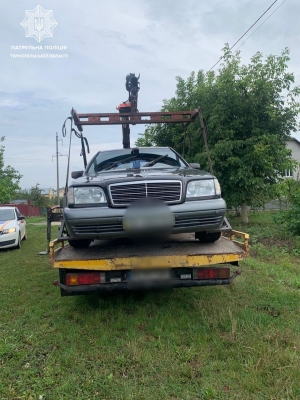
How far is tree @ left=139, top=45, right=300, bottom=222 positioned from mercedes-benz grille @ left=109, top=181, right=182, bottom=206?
724cm

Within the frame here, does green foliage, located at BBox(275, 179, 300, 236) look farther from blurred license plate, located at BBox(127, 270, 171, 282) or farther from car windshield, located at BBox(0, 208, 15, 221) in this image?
car windshield, located at BBox(0, 208, 15, 221)

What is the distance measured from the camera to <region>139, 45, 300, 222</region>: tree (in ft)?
34.1

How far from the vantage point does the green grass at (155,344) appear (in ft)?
7.55

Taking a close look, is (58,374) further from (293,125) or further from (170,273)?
(293,125)

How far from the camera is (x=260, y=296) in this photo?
13.5 ft

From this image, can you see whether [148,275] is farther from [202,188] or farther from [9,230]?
[9,230]

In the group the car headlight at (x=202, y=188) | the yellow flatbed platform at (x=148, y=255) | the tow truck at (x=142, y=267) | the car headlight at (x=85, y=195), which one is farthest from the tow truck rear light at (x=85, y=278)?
the car headlight at (x=202, y=188)

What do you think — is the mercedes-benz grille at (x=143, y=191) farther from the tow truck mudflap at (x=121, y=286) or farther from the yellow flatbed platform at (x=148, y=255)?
the tow truck mudflap at (x=121, y=286)

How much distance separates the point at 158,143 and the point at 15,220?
21.3 feet

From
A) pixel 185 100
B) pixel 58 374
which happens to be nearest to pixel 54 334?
Answer: pixel 58 374

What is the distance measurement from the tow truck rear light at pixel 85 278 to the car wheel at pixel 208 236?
→ 1.24 metres

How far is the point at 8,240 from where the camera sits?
8852 millimetres

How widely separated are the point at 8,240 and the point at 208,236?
707cm

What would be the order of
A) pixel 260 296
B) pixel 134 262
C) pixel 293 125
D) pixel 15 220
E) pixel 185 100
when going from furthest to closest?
pixel 185 100, pixel 293 125, pixel 15 220, pixel 260 296, pixel 134 262
